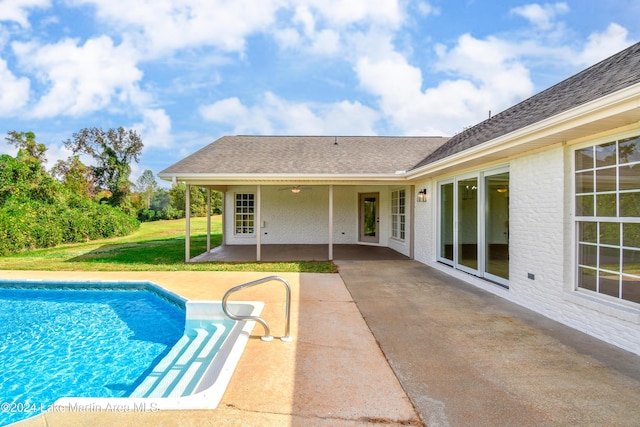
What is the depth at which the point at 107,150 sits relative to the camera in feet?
114

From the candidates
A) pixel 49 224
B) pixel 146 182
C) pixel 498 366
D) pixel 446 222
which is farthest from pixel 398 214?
pixel 146 182

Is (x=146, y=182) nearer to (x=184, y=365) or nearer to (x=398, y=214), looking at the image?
(x=398, y=214)

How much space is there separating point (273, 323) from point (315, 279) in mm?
3196

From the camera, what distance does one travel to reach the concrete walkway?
2721 millimetres

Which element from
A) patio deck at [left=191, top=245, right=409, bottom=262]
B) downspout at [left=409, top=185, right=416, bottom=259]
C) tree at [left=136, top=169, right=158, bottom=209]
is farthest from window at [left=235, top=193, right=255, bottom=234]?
tree at [left=136, top=169, right=158, bottom=209]

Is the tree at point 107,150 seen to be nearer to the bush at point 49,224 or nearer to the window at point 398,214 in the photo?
the bush at point 49,224

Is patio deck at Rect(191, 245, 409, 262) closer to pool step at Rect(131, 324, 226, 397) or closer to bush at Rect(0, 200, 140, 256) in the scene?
pool step at Rect(131, 324, 226, 397)

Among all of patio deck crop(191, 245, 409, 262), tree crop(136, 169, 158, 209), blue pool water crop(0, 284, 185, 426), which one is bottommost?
blue pool water crop(0, 284, 185, 426)

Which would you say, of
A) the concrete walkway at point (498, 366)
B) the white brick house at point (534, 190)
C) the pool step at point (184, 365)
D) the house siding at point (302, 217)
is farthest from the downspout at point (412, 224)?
the pool step at point (184, 365)

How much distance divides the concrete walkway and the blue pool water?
3.36m

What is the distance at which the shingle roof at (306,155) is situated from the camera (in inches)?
413

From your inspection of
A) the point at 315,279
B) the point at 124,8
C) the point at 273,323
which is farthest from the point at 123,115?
the point at 273,323

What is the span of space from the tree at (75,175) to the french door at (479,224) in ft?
99.2

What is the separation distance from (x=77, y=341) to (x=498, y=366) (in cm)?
597
